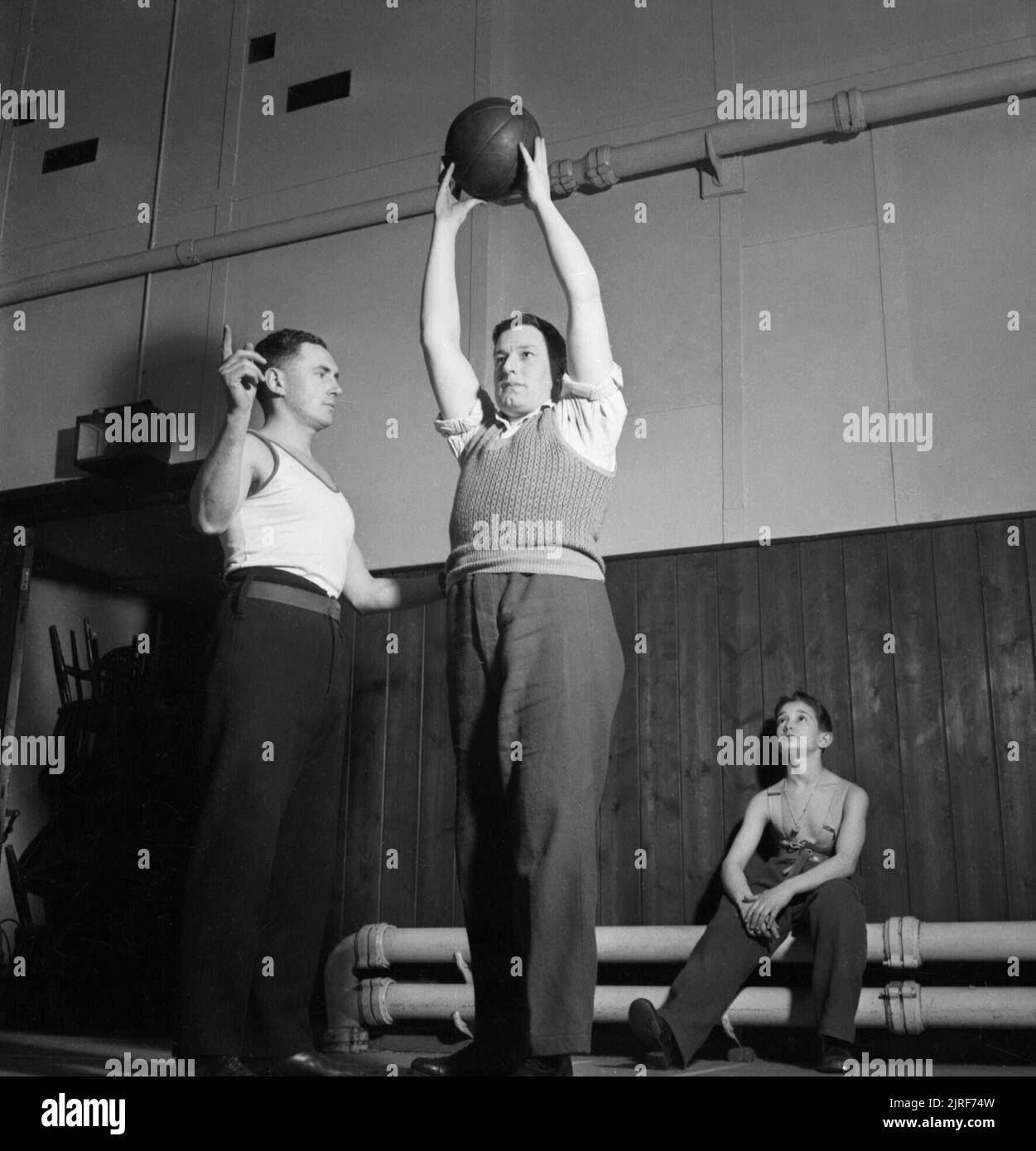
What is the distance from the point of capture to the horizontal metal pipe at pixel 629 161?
3.21 metres

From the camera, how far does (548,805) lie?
5.47ft

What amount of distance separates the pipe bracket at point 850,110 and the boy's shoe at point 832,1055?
2453mm

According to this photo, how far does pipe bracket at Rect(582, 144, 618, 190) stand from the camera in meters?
3.61

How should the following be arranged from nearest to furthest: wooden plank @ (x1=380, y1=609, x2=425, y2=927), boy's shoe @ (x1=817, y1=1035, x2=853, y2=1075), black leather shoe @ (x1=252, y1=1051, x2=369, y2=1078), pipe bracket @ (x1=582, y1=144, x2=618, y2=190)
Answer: black leather shoe @ (x1=252, y1=1051, x2=369, y2=1078) → boy's shoe @ (x1=817, y1=1035, x2=853, y2=1075) → wooden plank @ (x1=380, y1=609, x2=425, y2=927) → pipe bracket @ (x1=582, y1=144, x2=618, y2=190)

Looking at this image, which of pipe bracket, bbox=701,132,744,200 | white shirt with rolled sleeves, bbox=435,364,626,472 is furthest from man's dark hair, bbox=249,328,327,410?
pipe bracket, bbox=701,132,744,200

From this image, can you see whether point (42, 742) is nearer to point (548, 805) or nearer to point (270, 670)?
point (270, 670)

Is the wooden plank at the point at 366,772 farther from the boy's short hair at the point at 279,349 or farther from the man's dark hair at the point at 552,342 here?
the man's dark hair at the point at 552,342

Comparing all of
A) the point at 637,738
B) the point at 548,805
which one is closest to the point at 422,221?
the point at 637,738

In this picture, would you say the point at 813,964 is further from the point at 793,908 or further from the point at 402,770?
the point at 402,770

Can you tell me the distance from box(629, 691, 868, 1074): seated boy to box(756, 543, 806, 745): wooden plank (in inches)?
3.9

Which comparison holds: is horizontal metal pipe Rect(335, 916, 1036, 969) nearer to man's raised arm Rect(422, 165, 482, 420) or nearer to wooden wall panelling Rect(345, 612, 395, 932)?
wooden wall panelling Rect(345, 612, 395, 932)
